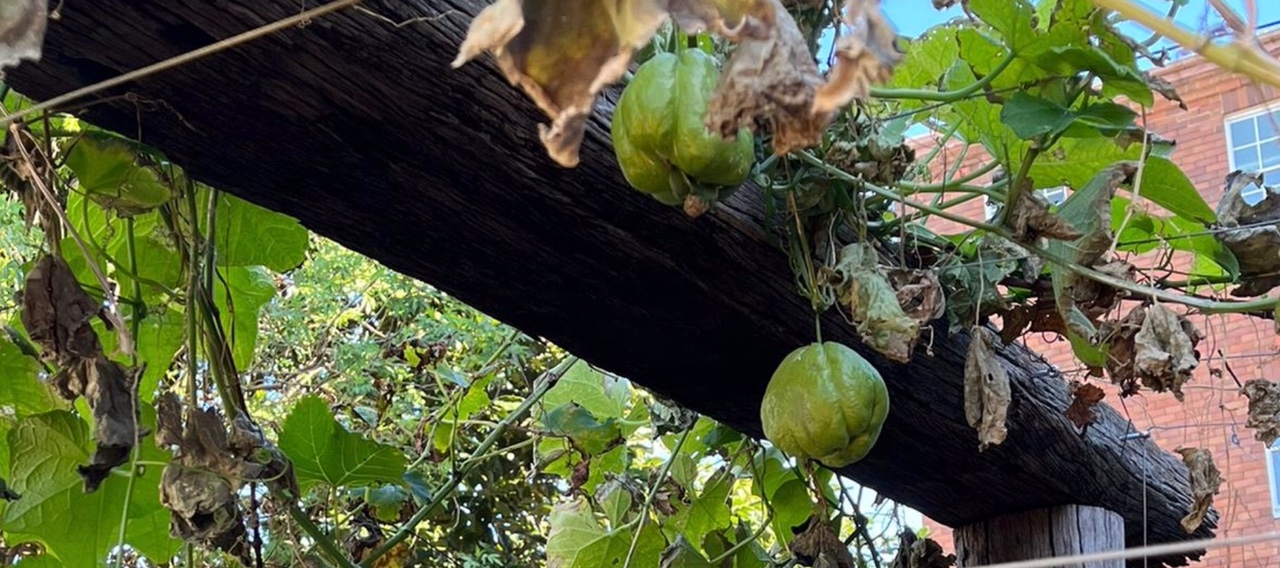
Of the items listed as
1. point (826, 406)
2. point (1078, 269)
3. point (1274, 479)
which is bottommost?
point (826, 406)

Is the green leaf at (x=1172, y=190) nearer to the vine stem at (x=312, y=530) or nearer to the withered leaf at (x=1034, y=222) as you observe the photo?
the withered leaf at (x=1034, y=222)

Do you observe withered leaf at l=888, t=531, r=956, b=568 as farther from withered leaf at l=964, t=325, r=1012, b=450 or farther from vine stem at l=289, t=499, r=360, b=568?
vine stem at l=289, t=499, r=360, b=568

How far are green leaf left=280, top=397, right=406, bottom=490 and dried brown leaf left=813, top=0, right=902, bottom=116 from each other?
946 millimetres

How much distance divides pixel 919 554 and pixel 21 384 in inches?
37.3

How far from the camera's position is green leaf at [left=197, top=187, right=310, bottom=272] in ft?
3.73

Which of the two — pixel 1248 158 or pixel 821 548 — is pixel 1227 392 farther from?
pixel 821 548

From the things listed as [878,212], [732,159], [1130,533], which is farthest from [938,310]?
[1130,533]

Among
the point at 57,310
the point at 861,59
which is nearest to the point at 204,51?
the point at 861,59

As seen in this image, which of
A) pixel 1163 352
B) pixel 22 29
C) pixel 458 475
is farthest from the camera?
pixel 458 475

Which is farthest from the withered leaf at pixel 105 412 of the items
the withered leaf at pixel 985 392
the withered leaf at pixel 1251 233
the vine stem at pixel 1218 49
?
the withered leaf at pixel 1251 233

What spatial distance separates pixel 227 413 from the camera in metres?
1.02

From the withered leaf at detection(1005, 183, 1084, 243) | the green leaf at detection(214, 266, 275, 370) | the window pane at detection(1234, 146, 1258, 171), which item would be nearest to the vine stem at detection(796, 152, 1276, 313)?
the withered leaf at detection(1005, 183, 1084, 243)

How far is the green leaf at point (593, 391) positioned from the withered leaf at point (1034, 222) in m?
0.85

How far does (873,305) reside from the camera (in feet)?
2.83
